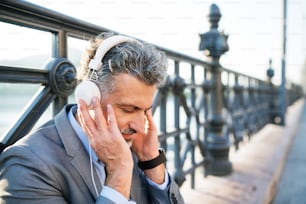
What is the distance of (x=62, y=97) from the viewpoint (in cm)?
158

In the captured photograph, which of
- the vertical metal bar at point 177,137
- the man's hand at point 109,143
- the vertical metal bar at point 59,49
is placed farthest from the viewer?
the vertical metal bar at point 177,137

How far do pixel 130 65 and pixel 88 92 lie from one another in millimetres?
174

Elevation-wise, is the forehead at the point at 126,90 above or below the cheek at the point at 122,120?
above

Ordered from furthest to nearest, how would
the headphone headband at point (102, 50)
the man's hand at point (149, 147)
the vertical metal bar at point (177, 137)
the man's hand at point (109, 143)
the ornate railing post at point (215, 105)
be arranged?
the ornate railing post at point (215, 105)
the vertical metal bar at point (177, 137)
the man's hand at point (149, 147)
the headphone headband at point (102, 50)
the man's hand at point (109, 143)

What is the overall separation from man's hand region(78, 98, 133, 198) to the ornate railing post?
2711 mm

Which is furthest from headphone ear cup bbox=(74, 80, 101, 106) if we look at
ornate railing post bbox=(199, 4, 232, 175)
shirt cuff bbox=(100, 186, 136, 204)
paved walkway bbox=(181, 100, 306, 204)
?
ornate railing post bbox=(199, 4, 232, 175)

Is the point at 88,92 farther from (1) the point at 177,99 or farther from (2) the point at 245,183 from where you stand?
(2) the point at 245,183

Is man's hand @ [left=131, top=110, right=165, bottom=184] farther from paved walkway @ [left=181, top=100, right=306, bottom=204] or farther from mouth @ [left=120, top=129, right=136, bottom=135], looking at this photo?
paved walkway @ [left=181, top=100, right=306, bottom=204]

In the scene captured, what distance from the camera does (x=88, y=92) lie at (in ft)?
3.80

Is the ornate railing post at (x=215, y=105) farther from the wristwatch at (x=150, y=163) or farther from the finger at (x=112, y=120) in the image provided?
the finger at (x=112, y=120)

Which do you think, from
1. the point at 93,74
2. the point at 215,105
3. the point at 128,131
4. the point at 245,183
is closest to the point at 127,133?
the point at 128,131

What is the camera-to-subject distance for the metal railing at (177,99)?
53.3 inches

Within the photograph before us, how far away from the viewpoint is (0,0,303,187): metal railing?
135cm

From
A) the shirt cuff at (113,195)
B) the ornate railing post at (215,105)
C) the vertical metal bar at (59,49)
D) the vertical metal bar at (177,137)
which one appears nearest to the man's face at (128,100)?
the shirt cuff at (113,195)
